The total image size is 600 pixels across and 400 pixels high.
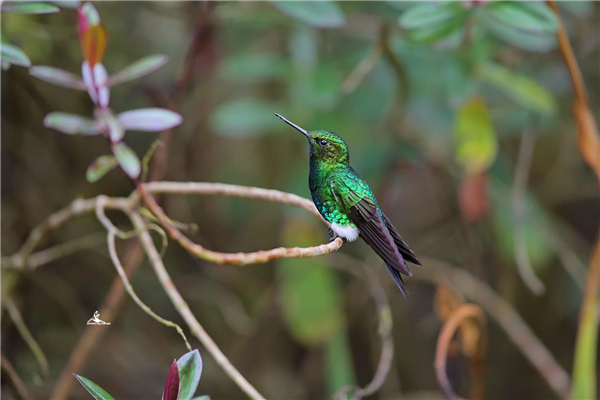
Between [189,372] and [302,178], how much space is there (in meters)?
1.03

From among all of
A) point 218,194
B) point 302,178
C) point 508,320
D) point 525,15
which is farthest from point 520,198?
point 218,194

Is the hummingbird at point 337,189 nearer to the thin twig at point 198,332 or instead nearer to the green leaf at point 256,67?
the thin twig at point 198,332

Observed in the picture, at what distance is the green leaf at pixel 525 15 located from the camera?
39.0 inches

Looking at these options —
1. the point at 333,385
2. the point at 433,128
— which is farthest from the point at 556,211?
the point at 333,385

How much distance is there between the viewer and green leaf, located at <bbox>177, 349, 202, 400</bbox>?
1.96 feet

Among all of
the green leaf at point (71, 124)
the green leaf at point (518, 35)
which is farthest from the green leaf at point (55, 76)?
the green leaf at point (518, 35)

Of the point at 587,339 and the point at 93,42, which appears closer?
the point at 93,42

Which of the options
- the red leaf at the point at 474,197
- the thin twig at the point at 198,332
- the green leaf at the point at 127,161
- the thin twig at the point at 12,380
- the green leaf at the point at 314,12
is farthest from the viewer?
the red leaf at the point at 474,197

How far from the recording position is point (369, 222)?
1.93 feet

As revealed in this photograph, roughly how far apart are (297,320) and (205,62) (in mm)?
701

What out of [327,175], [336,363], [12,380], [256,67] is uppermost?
[327,175]

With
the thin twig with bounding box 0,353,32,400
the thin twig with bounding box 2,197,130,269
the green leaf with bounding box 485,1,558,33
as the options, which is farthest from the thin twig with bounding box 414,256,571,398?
the thin twig with bounding box 0,353,32,400

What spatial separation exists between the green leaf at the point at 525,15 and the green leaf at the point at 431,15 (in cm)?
7

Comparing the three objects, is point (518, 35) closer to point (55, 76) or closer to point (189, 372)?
point (55, 76)
